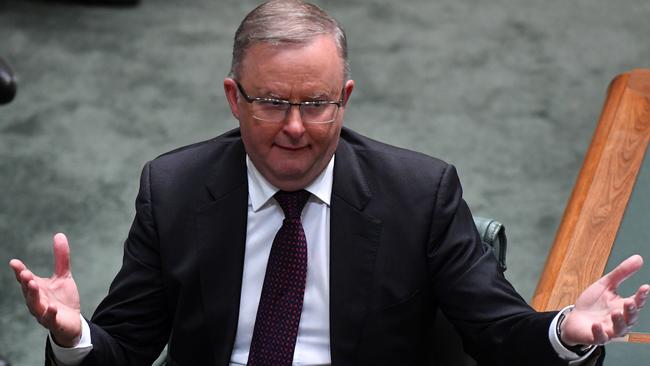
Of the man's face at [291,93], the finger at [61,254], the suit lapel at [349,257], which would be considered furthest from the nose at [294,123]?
the finger at [61,254]

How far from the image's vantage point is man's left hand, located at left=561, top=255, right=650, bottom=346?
6.64ft

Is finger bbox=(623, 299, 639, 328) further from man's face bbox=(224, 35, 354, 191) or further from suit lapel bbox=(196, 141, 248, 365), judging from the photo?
suit lapel bbox=(196, 141, 248, 365)

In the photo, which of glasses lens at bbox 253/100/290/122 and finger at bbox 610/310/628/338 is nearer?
finger at bbox 610/310/628/338

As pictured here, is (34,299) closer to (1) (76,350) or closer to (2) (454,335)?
(1) (76,350)

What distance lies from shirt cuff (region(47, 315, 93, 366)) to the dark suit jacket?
0.23 feet

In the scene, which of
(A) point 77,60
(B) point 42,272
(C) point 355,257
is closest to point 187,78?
(A) point 77,60

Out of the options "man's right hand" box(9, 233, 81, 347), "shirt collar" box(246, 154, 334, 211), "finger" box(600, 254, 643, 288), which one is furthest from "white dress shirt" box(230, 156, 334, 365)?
"finger" box(600, 254, 643, 288)

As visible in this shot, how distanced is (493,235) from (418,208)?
0.18 m

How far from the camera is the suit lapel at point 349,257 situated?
7.77 ft

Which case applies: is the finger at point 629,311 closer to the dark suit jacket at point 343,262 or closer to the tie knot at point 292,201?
the dark suit jacket at point 343,262

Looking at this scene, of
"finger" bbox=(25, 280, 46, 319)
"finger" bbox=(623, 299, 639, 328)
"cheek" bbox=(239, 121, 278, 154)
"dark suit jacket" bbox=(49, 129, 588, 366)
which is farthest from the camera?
"dark suit jacket" bbox=(49, 129, 588, 366)

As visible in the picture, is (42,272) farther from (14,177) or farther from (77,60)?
(77,60)

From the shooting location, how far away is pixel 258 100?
87.4 inches

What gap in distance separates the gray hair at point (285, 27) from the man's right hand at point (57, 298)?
1.46 ft
